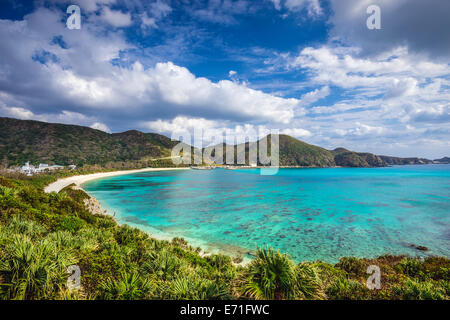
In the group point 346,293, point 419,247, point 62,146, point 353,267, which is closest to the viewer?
point 346,293

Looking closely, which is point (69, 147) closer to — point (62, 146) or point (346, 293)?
point (62, 146)

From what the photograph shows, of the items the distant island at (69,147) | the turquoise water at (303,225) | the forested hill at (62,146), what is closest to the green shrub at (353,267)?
the turquoise water at (303,225)

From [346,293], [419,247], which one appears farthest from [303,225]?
[346,293]

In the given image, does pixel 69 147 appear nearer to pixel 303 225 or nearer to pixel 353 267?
pixel 303 225

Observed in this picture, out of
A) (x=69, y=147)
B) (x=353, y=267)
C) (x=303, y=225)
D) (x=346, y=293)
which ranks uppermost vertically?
(x=69, y=147)

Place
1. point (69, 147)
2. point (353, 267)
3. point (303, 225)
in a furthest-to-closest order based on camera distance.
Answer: point (69, 147) → point (303, 225) → point (353, 267)

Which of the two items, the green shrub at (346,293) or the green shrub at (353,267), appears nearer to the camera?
the green shrub at (346,293)

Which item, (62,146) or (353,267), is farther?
(62,146)

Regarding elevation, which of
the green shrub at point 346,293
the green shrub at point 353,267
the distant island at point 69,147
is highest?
the distant island at point 69,147

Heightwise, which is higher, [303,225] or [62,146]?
[62,146]

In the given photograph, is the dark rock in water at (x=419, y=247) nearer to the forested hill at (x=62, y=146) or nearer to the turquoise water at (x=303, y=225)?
the turquoise water at (x=303, y=225)

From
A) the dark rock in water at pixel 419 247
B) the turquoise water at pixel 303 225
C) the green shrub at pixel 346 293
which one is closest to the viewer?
the green shrub at pixel 346 293

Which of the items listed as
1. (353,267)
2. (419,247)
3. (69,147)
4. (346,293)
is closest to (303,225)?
(419,247)
